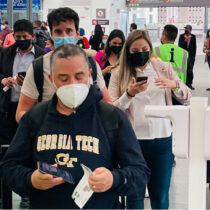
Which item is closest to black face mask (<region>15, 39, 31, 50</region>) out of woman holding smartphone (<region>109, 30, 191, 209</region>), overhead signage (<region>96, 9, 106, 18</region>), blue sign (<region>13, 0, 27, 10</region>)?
woman holding smartphone (<region>109, 30, 191, 209</region>)

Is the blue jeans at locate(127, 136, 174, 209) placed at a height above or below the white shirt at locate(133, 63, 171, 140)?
below

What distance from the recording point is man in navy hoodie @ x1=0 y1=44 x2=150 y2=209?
1.94 m

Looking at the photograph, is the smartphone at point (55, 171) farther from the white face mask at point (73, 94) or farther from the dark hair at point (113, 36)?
the dark hair at point (113, 36)

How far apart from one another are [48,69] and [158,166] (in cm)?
98

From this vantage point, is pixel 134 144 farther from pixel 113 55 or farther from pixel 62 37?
pixel 113 55

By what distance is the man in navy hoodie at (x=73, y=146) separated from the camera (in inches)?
76.5

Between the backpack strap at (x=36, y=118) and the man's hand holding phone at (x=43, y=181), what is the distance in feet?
0.59

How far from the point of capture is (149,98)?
3387mm

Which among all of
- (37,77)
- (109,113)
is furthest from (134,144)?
(37,77)

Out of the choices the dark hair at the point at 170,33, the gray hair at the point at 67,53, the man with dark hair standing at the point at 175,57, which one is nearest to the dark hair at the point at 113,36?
the man with dark hair standing at the point at 175,57

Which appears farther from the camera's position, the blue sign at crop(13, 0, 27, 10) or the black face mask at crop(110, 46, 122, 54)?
the blue sign at crop(13, 0, 27, 10)

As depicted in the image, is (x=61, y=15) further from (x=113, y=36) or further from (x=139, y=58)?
(x=113, y=36)

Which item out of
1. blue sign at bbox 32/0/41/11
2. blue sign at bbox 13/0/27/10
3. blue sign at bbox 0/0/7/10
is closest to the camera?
blue sign at bbox 13/0/27/10

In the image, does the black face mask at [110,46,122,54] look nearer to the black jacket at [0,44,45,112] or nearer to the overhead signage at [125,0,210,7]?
the black jacket at [0,44,45,112]
